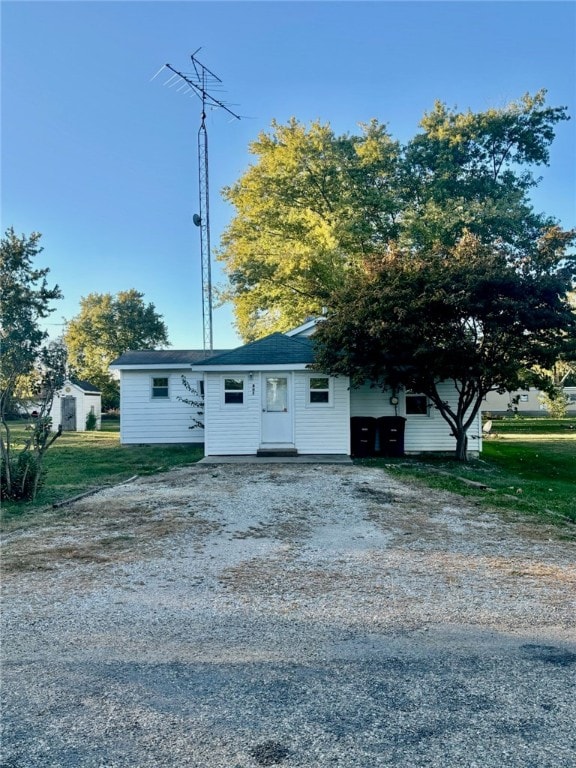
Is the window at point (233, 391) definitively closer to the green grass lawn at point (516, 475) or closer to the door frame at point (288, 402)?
the door frame at point (288, 402)

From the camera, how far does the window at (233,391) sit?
13.9 meters

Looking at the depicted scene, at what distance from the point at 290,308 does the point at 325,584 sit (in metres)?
22.5

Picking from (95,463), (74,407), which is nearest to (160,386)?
(95,463)

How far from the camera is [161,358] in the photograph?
64.4 ft

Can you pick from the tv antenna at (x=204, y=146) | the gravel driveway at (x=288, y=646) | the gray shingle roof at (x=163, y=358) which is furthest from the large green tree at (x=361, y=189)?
the gravel driveway at (x=288, y=646)

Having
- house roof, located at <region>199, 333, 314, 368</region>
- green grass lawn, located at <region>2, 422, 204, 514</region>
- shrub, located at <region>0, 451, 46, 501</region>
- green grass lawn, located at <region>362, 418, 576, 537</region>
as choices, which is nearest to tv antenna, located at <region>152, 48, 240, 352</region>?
house roof, located at <region>199, 333, 314, 368</region>

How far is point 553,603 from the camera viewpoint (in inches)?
156

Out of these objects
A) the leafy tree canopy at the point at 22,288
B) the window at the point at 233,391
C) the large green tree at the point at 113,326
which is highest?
the large green tree at the point at 113,326

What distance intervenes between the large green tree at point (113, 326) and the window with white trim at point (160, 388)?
25.9m

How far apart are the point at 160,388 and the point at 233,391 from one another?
5704mm

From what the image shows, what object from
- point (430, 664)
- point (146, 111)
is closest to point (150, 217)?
point (146, 111)

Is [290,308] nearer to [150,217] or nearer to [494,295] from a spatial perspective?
[150,217]

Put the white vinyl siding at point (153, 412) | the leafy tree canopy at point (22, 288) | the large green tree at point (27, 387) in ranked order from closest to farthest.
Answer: the large green tree at point (27, 387) → the leafy tree canopy at point (22, 288) → the white vinyl siding at point (153, 412)

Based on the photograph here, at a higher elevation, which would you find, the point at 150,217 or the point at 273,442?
the point at 150,217
